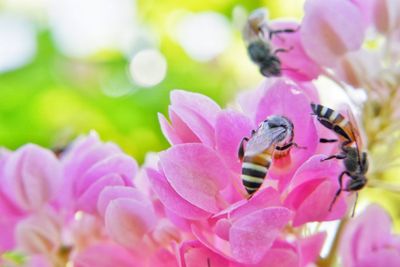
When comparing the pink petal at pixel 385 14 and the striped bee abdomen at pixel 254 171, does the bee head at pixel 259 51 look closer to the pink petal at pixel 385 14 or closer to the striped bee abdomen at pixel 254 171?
the pink petal at pixel 385 14

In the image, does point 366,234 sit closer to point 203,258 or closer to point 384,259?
point 384,259

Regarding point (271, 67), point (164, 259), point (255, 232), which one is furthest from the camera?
point (271, 67)

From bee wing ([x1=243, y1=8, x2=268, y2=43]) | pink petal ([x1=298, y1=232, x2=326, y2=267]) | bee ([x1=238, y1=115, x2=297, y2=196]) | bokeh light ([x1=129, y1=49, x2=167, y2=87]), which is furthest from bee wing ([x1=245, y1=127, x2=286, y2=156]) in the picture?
bokeh light ([x1=129, y1=49, x2=167, y2=87])

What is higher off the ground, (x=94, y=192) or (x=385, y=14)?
(x=385, y=14)

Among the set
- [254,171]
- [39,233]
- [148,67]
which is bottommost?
[148,67]

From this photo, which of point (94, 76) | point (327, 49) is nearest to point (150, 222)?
point (327, 49)

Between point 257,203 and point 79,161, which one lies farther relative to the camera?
point 79,161

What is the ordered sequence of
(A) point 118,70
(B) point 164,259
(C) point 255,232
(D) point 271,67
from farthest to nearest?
(A) point 118,70 → (D) point 271,67 → (B) point 164,259 → (C) point 255,232

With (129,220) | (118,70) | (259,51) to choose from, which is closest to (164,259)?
(129,220)

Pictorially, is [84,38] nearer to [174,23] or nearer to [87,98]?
[174,23]
